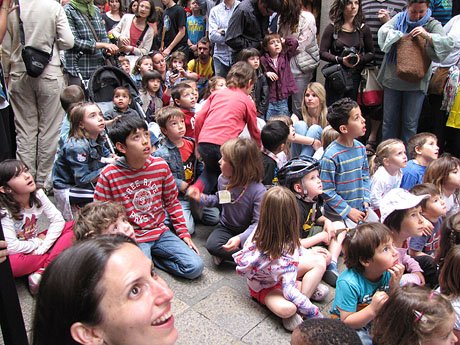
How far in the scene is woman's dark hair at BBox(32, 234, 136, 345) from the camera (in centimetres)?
112

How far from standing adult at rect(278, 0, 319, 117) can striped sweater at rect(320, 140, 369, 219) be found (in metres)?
2.61

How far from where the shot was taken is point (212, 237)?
3400 millimetres

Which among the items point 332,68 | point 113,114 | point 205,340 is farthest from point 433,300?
point 332,68

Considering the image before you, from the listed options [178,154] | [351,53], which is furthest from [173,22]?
[178,154]

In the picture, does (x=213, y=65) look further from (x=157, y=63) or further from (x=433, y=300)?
(x=433, y=300)

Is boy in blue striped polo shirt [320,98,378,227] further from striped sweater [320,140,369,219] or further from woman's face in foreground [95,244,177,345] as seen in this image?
woman's face in foreground [95,244,177,345]

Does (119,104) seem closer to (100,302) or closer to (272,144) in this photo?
(272,144)

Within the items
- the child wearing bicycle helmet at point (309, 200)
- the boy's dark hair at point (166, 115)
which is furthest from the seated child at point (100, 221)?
the boy's dark hair at point (166, 115)

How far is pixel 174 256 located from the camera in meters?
3.22

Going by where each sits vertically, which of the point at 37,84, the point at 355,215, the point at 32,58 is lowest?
the point at 355,215

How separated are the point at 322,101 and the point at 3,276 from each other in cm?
398

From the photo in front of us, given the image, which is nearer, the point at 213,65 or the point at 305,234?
the point at 305,234

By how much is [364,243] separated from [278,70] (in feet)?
12.1

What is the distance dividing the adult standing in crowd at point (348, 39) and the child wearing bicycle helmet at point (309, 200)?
2781 millimetres
